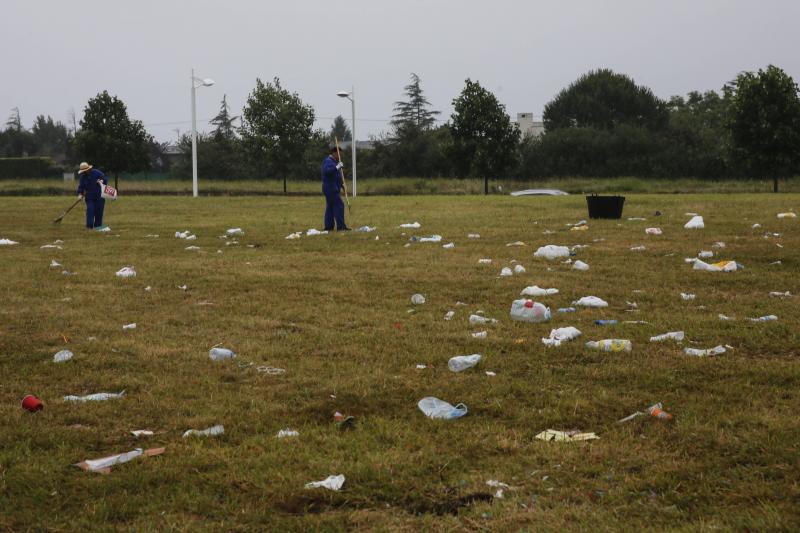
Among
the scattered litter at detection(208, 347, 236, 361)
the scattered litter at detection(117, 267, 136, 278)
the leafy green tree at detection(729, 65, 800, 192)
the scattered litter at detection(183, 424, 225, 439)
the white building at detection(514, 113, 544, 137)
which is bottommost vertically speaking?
the scattered litter at detection(183, 424, 225, 439)

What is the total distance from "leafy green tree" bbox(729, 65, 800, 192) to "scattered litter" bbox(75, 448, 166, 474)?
135ft

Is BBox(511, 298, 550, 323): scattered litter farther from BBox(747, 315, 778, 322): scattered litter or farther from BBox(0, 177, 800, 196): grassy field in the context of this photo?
BBox(0, 177, 800, 196): grassy field

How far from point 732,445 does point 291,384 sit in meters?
2.67

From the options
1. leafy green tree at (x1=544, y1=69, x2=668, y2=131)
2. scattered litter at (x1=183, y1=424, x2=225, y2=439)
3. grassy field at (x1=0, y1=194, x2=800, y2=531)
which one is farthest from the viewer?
leafy green tree at (x1=544, y1=69, x2=668, y2=131)

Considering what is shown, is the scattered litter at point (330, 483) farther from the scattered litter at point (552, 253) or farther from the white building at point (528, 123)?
the white building at point (528, 123)

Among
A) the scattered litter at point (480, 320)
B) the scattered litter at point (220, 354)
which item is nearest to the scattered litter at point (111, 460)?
the scattered litter at point (220, 354)

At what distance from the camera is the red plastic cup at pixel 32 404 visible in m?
4.82

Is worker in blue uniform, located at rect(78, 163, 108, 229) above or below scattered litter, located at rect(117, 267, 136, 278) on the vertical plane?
above

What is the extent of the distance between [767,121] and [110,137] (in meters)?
36.2

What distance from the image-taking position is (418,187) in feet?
169

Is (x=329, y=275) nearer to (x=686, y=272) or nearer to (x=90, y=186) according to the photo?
(x=686, y=272)

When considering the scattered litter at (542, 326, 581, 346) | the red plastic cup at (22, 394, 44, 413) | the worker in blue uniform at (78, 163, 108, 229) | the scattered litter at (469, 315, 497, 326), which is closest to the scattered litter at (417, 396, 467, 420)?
the scattered litter at (542, 326, 581, 346)

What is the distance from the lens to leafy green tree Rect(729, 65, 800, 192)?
40438 mm

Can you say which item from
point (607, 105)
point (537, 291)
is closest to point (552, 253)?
point (537, 291)
